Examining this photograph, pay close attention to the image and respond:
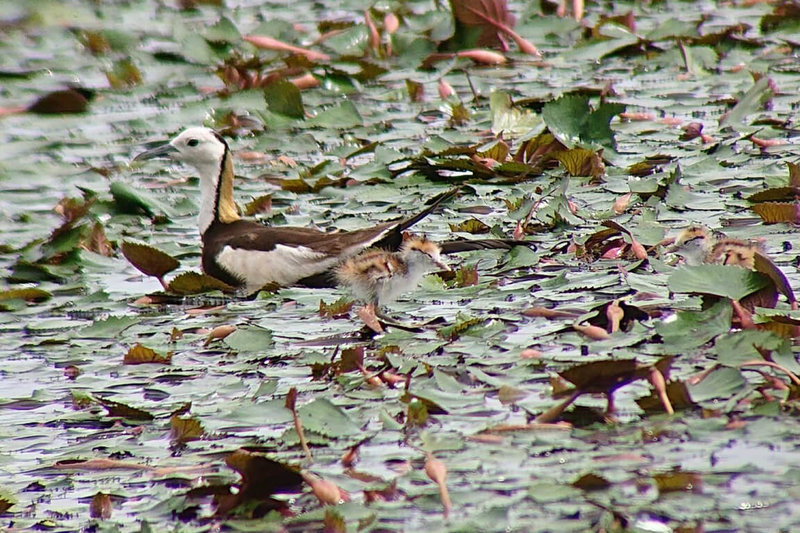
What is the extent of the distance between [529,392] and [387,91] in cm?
599

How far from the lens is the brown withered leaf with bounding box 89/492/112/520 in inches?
172

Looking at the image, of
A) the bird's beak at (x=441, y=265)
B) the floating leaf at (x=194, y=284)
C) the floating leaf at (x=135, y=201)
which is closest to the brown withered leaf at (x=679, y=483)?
the bird's beak at (x=441, y=265)

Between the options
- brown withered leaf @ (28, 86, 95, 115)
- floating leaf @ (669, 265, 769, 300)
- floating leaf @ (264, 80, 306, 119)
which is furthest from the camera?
brown withered leaf @ (28, 86, 95, 115)

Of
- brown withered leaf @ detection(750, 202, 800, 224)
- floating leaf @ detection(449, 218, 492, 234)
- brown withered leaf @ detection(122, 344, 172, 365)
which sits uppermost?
brown withered leaf @ detection(750, 202, 800, 224)

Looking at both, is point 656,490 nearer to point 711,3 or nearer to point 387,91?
point 387,91

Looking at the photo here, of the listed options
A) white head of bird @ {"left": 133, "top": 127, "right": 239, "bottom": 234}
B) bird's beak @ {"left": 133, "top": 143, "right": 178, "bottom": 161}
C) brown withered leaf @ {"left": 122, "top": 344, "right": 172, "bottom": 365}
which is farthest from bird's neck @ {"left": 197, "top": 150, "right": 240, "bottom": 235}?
brown withered leaf @ {"left": 122, "top": 344, "right": 172, "bottom": 365}

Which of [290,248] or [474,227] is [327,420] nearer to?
[290,248]

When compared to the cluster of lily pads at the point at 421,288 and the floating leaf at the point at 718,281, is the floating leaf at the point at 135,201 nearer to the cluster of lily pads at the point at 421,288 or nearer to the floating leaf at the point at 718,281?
the cluster of lily pads at the point at 421,288

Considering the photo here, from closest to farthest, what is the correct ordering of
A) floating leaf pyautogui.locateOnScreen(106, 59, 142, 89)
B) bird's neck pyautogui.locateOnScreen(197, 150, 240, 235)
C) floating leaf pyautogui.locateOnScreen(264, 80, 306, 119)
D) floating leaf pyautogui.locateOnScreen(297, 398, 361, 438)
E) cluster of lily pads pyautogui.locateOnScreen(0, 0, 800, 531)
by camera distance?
cluster of lily pads pyautogui.locateOnScreen(0, 0, 800, 531) < floating leaf pyautogui.locateOnScreen(297, 398, 361, 438) < bird's neck pyautogui.locateOnScreen(197, 150, 240, 235) < floating leaf pyautogui.locateOnScreen(264, 80, 306, 119) < floating leaf pyautogui.locateOnScreen(106, 59, 142, 89)

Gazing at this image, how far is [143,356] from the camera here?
5840 mm

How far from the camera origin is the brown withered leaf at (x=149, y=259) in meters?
6.92

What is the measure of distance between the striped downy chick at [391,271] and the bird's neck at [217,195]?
135 centimetres

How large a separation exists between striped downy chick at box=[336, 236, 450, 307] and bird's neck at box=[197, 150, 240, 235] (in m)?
1.35

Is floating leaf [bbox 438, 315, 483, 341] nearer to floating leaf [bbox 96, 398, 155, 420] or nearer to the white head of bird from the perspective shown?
floating leaf [bbox 96, 398, 155, 420]
